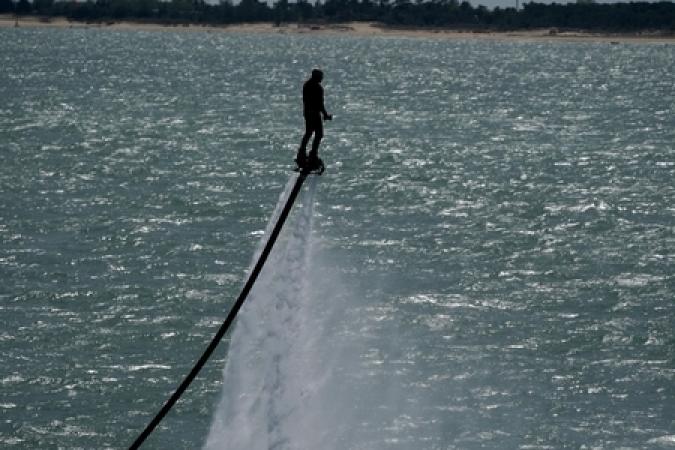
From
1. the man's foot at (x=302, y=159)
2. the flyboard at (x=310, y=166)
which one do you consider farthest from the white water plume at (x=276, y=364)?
the man's foot at (x=302, y=159)

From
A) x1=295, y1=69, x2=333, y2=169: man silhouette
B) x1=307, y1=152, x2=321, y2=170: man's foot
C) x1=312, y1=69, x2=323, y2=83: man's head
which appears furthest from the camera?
x1=307, y1=152, x2=321, y2=170: man's foot

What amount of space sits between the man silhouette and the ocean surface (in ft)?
4.19

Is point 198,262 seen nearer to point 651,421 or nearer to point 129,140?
point 651,421

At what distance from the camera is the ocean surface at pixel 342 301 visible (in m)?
43.9

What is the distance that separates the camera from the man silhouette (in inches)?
1062

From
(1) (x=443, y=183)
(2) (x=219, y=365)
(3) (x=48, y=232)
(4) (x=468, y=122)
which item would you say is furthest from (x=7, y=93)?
(2) (x=219, y=365)

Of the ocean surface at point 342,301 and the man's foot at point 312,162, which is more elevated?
the man's foot at point 312,162

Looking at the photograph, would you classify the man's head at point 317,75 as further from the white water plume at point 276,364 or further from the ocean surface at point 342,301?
the ocean surface at point 342,301

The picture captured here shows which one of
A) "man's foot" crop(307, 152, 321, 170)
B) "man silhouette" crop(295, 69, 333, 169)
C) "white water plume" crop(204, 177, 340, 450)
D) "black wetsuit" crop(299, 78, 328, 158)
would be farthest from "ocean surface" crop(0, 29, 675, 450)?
"black wetsuit" crop(299, 78, 328, 158)

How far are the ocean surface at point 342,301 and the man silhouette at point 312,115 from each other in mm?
1278

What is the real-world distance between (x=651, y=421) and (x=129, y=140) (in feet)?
280

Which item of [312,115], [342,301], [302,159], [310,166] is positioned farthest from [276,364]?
[342,301]

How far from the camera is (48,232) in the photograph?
74312 mm

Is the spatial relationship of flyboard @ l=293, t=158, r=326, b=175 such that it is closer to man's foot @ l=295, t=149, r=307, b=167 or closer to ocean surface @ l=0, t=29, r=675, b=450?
man's foot @ l=295, t=149, r=307, b=167
